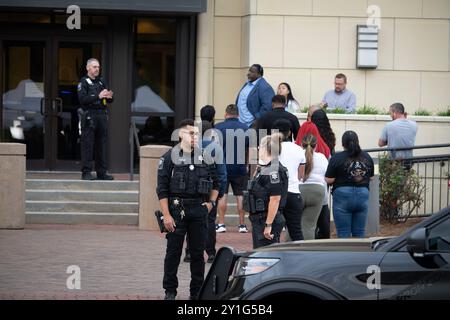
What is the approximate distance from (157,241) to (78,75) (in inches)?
225

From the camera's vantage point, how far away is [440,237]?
24.6 ft

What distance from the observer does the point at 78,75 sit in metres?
19.8

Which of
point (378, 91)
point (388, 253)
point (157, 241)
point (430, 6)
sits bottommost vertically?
point (157, 241)

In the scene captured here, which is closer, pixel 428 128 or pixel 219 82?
pixel 428 128

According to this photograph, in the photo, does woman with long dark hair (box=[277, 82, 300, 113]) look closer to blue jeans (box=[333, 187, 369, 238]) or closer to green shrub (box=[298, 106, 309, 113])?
Answer: green shrub (box=[298, 106, 309, 113])

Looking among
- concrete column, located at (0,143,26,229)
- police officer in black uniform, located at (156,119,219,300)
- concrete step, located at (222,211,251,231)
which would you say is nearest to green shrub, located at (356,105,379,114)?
concrete step, located at (222,211,251,231)

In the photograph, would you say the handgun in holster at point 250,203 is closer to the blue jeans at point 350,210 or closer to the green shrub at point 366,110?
the blue jeans at point 350,210

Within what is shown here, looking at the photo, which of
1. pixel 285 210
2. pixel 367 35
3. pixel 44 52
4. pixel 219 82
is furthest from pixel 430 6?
pixel 285 210

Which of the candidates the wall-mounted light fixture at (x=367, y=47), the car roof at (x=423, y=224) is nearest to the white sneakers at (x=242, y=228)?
the wall-mounted light fixture at (x=367, y=47)

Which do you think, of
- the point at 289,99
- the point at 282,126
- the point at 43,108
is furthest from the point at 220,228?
the point at 43,108

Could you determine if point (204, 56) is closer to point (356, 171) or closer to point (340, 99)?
point (340, 99)

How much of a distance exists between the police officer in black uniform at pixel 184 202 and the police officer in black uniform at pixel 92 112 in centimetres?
676

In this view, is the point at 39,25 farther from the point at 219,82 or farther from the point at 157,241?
the point at 157,241

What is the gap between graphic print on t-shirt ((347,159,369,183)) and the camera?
41.7ft
